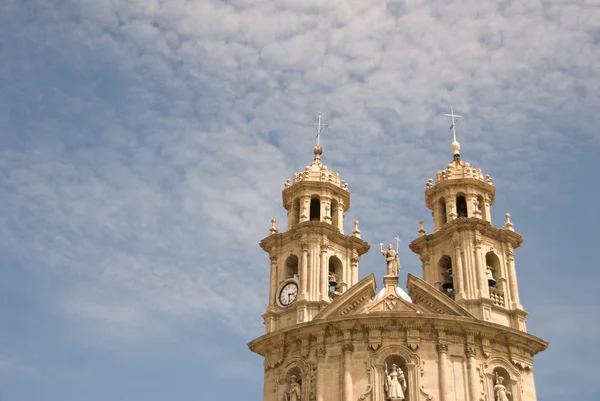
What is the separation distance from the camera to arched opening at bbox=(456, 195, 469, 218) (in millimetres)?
43894

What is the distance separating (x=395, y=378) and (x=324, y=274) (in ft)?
25.1

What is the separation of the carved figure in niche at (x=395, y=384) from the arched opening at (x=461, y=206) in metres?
11.0

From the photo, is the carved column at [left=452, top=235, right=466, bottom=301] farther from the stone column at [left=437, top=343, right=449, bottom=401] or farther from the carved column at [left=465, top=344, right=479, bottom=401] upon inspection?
the stone column at [left=437, top=343, right=449, bottom=401]

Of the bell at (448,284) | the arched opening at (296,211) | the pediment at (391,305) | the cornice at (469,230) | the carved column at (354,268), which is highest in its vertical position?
the arched opening at (296,211)

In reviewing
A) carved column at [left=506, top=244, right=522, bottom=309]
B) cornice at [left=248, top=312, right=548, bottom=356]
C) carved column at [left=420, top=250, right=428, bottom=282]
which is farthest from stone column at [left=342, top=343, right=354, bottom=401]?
carved column at [left=506, top=244, right=522, bottom=309]

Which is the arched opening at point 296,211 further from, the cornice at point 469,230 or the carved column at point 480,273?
the carved column at point 480,273

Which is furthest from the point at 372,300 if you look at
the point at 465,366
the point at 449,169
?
the point at 449,169

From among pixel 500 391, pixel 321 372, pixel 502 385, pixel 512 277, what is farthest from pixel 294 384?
pixel 512 277

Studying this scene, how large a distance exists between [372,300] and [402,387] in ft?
16.9

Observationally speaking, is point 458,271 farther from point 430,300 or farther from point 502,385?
point 502,385

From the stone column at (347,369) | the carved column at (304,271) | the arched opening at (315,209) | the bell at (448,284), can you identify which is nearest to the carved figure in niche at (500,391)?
the stone column at (347,369)

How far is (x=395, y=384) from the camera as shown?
116ft

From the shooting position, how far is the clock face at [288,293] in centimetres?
4156

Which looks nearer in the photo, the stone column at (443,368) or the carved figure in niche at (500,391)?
the stone column at (443,368)
